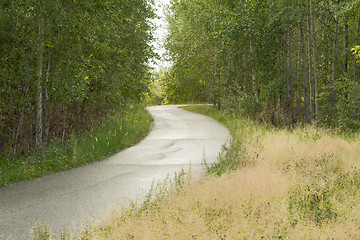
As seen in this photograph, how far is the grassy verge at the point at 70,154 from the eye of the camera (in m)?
8.18

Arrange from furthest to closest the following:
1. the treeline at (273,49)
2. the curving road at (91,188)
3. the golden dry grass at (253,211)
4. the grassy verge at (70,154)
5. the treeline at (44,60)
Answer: the treeline at (273,49) → the treeline at (44,60) → the grassy verge at (70,154) → the curving road at (91,188) → the golden dry grass at (253,211)

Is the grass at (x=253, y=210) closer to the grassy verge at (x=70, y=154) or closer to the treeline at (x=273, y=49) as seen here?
the grassy verge at (x=70, y=154)

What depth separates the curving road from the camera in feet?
17.9

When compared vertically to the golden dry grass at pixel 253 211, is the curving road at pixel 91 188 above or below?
below

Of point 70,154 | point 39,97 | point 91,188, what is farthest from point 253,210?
point 39,97

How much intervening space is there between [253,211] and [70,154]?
262 inches

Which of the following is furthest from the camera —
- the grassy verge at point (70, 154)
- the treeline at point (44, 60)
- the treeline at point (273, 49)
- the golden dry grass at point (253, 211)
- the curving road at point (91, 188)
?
the treeline at point (273, 49)

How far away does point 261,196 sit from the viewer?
5.55 m

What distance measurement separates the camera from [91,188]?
7.38 metres

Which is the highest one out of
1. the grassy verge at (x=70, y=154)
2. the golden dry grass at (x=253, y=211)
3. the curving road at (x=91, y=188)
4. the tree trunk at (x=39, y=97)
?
the tree trunk at (x=39, y=97)

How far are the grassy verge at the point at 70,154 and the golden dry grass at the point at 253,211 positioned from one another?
13.8 ft

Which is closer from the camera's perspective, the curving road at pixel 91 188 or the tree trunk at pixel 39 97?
the curving road at pixel 91 188

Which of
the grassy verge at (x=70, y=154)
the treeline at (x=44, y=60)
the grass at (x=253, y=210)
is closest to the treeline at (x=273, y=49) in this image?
the grassy verge at (x=70, y=154)

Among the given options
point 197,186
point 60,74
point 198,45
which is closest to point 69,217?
point 197,186
